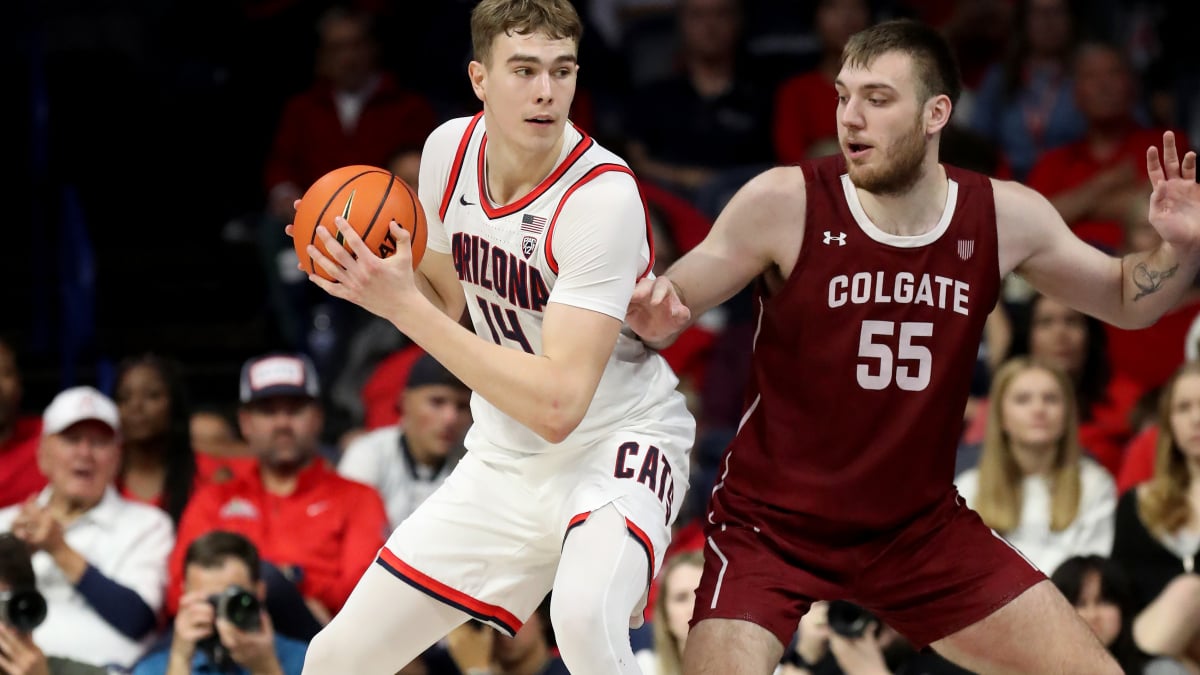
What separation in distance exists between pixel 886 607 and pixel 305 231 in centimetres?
200

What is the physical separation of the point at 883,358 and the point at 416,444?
11.4 ft

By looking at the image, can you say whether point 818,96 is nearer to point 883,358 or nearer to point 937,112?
point 937,112

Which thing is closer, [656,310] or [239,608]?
[656,310]

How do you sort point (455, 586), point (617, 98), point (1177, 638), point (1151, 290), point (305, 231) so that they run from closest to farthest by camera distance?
point (305, 231) < point (455, 586) < point (1151, 290) < point (1177, 638) < point (617, 98)

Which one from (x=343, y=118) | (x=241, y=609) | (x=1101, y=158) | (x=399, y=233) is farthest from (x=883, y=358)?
(x=343, y=118)

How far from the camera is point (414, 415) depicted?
8.05 meters

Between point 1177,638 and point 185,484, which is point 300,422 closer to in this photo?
point 185,484

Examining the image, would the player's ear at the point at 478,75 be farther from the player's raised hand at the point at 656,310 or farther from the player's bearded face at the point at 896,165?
the player's bearded face at the point at 896,165

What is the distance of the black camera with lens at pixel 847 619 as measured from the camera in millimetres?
6359

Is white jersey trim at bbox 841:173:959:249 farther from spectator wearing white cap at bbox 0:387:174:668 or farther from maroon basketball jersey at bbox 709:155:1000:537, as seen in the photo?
spectator wearing white cap at bbox 0:387:174:668

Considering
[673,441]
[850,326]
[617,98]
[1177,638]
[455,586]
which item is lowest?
[1177,638]

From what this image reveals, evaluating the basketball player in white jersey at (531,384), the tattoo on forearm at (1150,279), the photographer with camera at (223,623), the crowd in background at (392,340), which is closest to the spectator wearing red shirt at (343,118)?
the crowd in background at (392,340)

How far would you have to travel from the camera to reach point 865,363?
5.03m

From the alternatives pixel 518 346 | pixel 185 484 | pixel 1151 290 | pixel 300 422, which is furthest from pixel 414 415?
pixel 1151 290
